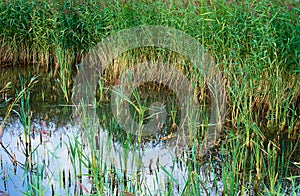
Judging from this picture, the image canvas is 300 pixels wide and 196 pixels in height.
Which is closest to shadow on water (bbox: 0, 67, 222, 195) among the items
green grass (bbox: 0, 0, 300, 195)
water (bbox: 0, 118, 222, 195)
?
water (bbox: 0, 118, 222, 195)

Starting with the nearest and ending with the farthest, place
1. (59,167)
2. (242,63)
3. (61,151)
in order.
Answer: (59,167) < (61,151) < (242,63)

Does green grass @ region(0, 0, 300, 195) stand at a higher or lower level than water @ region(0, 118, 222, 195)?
higher

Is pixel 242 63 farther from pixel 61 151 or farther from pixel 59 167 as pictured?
pixel 59 167

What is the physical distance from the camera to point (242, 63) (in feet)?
14.5

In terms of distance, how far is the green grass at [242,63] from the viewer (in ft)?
10.8

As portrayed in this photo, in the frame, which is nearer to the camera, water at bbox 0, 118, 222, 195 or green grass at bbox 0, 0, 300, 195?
water at bbox 0, 118, 222, 195

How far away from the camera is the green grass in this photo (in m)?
3.30

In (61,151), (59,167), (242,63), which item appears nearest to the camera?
(59,167)

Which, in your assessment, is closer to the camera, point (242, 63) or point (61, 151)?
point (61, 151)

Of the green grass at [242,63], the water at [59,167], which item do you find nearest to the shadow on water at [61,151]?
the water at [59,167]

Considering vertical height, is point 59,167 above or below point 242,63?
below

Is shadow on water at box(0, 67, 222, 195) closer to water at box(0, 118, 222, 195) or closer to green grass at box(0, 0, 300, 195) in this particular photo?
water at box(0, 118, 222, 195)

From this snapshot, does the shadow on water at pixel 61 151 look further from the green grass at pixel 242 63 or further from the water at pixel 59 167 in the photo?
the green grass at pixel 242 63

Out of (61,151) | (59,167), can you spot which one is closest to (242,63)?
(61,151)
